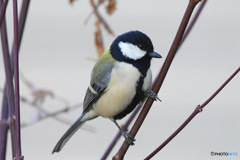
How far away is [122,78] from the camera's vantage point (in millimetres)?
1348

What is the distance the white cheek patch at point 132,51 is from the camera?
1.34 m

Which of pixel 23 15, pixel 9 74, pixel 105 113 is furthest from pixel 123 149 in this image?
pixel 105 113

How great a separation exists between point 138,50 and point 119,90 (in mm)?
143

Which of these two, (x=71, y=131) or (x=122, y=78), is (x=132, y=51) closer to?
(x=122, y=78)

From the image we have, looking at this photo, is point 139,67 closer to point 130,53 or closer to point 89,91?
point 130,53

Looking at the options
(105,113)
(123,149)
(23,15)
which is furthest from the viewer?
(105,113)

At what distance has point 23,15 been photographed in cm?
104

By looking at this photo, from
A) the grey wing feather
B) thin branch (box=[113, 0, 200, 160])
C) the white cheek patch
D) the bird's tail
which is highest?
thin branch (box=[113, 0, 200, 160])

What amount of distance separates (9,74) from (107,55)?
0.54m

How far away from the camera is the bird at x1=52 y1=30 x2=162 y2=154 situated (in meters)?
1.33

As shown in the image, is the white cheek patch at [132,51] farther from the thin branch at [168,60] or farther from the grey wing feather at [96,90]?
the thin branch at [168,60]

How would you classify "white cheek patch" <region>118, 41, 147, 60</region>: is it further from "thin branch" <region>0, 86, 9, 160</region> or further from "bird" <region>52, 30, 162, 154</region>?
"thin branch" <region>0, 86, 9, 160</region>

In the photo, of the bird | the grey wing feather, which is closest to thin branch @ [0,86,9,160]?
the bird

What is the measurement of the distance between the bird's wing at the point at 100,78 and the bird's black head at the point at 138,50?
5 cm
